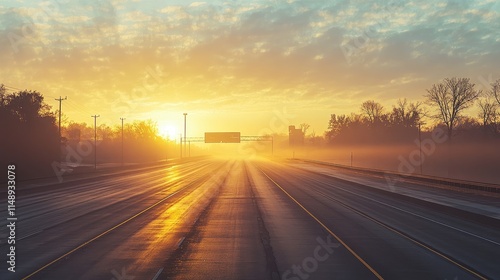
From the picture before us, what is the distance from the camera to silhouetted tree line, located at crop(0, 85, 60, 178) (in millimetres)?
45688

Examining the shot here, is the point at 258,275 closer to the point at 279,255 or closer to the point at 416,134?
the point at 279,255

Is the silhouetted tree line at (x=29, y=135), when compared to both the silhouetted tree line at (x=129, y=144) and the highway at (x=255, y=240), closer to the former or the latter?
the highway at (x=255, y=240)

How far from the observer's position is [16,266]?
31.9 feet

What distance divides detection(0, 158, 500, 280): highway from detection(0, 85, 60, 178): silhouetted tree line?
25.5 meters

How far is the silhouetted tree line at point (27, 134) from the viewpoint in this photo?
4569 centimetres

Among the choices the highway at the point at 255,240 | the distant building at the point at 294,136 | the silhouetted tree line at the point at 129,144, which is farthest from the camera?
the distant building at the point at 294,136

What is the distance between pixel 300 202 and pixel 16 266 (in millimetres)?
16746

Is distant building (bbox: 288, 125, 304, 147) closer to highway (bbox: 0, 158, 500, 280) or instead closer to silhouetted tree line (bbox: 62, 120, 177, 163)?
silhouetted tree line (bbox: 62, 120, 177, 163)

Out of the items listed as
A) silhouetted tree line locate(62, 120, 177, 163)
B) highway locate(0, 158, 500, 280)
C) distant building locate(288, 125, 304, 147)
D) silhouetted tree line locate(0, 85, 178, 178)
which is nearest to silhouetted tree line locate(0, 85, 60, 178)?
silhouetted tree line locate(0, 85, 178, 178)

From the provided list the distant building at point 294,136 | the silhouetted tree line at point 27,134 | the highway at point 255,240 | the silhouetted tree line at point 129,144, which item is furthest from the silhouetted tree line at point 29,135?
the distant building at point 294,136

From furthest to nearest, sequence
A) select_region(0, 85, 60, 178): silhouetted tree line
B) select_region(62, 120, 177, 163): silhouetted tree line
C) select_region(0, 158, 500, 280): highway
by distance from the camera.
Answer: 1. select_region(62, 120, 177, 163): silhouetted tree line
2. select_region(0, 85, 60, 178): silhouetted tree line
3. select_region(0, 158, 500, 280): highway

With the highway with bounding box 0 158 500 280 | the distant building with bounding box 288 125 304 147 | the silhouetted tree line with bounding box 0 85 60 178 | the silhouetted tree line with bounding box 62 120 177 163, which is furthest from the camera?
the distant building with bounding box 288 125 304 147

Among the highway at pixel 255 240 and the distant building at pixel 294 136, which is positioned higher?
the distant building at pixel 294 136

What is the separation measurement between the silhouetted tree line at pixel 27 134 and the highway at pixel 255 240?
2552 centimetres
